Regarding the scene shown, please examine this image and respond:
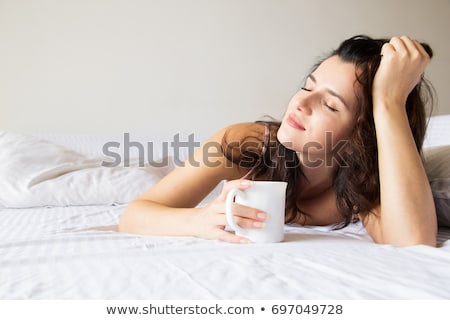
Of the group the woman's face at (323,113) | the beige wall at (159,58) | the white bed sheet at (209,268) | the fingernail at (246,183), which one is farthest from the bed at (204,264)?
the beige wall at (159,58)

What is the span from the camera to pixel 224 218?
2.67 feet

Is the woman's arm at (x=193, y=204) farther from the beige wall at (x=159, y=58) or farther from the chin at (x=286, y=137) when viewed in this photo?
the beige wall at (x=159, y=58)

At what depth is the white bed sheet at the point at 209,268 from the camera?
52 cm

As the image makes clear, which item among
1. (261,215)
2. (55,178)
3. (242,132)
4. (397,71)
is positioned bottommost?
(55,178)

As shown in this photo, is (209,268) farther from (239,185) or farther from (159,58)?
(159,58)

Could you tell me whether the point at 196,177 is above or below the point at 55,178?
above

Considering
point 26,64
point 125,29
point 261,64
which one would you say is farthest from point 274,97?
point 26,64

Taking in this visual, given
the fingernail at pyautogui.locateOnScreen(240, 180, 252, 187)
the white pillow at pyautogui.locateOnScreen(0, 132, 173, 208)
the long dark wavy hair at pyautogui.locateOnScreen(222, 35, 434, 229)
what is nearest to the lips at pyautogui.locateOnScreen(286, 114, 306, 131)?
the long dark wavy hair at pyautogui.locateOnScreen(222, 35, 434, 229)

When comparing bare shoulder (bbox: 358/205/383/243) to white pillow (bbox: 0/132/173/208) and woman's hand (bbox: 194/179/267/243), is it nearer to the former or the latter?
woman's hand (bbox: 194/179/267/243)

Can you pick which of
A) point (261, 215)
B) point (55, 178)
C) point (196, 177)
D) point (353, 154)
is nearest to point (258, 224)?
point (261, 215)

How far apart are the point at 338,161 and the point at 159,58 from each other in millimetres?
1263

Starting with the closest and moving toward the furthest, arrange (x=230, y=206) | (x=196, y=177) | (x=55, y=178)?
(x=230, y=206)
(x=196, y=177)
(x=55, y=178)

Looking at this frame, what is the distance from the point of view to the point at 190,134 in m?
2.16

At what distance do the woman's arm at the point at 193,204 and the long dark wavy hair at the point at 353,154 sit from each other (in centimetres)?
4
